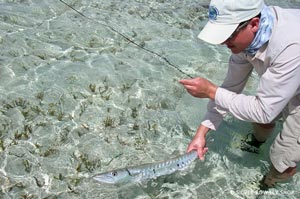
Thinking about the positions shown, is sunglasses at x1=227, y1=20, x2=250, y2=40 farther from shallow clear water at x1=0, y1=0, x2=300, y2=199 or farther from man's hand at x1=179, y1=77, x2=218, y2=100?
shallow clear water at x1=0, y1=0, x2=300, y2=199

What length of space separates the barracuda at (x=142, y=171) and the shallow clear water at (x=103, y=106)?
0.70m

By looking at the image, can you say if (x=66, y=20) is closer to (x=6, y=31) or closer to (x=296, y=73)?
(x=6, y=31)

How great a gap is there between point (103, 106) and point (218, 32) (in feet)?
9.22

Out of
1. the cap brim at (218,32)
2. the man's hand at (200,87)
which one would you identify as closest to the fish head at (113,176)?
the man's hand at (200,87)

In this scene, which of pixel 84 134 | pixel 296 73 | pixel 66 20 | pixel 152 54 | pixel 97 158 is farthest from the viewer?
pixel 66 20

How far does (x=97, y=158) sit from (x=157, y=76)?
2.03 meters

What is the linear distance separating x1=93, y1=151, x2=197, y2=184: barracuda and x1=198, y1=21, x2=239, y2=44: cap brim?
1.21m

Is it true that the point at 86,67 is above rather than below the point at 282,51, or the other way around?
below

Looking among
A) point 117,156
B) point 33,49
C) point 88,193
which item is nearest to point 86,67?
point 33,49

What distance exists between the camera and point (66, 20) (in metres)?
7.66

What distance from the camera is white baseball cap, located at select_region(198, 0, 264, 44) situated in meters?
3.00

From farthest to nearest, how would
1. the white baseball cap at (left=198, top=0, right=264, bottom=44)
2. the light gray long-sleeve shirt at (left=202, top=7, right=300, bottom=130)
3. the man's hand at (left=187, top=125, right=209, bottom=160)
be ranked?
the man's hand at (left=187, top=125, right=209, bottom=160), the light gray long-sleeve shirt at (left=202, top=7, right=300, bottom=130), the white baseball cap at (left=198, top=0, right=264, bottom=44)

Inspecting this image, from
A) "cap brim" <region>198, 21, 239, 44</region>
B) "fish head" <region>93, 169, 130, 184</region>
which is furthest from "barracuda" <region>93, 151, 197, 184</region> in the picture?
"cap brim" <region>198, 21, 239, 44</region>

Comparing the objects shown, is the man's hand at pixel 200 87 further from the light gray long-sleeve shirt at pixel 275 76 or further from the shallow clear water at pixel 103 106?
the shallow clear water at pixel 103 106
